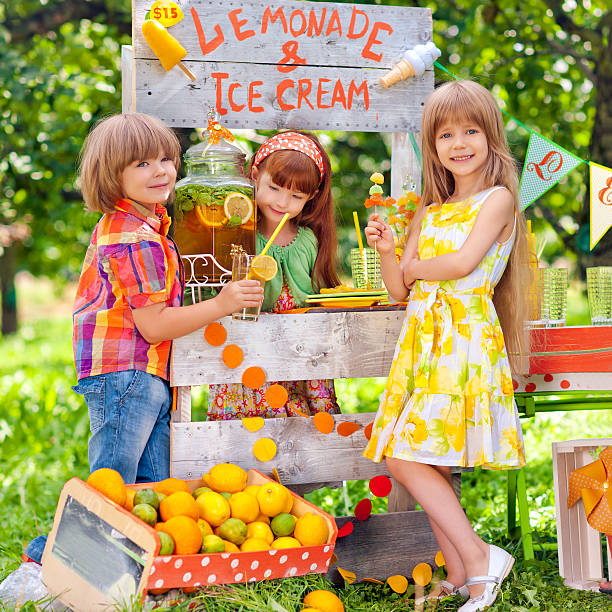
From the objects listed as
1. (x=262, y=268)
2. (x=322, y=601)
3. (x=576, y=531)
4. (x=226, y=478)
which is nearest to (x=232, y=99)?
(x=262, y=268)

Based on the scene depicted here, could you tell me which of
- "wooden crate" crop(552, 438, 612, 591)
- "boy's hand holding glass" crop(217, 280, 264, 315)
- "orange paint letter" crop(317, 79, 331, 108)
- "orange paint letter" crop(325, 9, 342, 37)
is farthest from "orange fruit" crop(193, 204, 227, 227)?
"wooden crate" crop(552, 438, 612, 591)

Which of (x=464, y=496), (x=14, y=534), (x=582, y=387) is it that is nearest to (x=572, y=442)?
(x=582, y=387)

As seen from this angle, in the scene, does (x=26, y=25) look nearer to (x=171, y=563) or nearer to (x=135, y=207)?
(x=135, y=207)

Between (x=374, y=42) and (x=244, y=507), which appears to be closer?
(x=244, y=507)

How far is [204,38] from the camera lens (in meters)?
2.78

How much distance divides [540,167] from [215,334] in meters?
1.40

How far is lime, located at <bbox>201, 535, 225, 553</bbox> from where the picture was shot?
2146 millimetres

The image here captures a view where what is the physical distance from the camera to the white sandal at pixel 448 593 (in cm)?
262

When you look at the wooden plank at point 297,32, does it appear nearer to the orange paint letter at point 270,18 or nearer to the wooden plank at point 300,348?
the orange paint letter at point 270,18

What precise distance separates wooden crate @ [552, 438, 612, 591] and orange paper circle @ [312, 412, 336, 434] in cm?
85

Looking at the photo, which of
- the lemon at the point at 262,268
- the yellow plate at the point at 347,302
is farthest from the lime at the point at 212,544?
the yellow plate at the point at 347,302

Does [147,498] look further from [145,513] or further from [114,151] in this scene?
[114,151]

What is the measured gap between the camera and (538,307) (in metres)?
2.94

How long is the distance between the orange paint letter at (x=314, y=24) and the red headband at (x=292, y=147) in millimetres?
371
